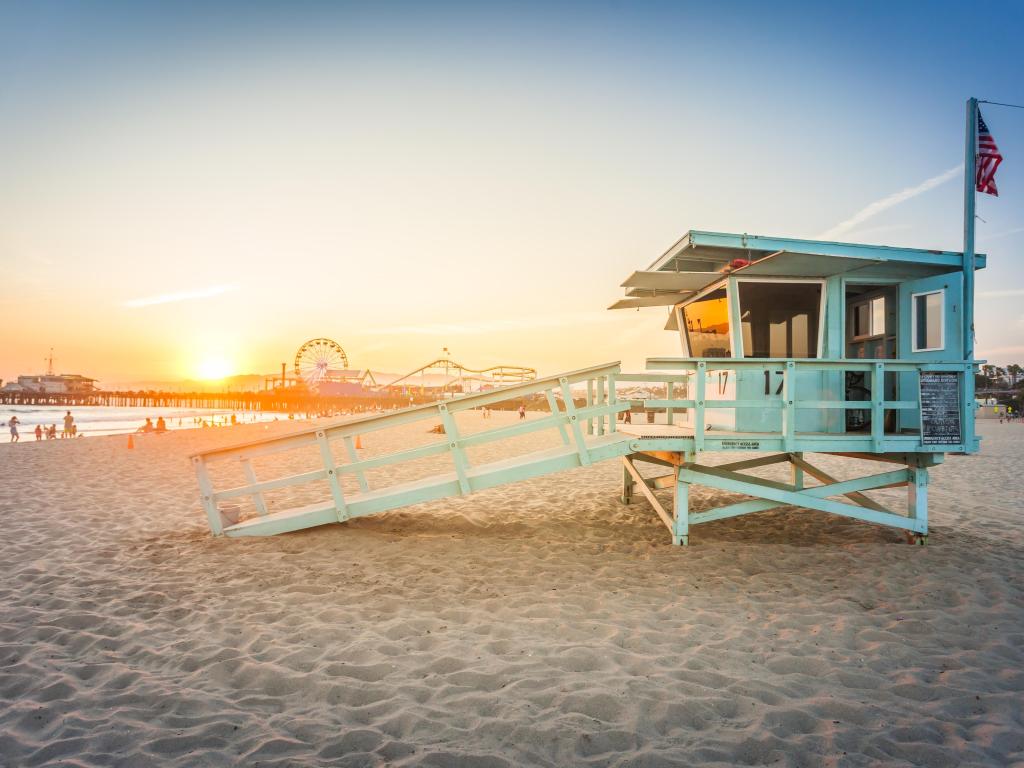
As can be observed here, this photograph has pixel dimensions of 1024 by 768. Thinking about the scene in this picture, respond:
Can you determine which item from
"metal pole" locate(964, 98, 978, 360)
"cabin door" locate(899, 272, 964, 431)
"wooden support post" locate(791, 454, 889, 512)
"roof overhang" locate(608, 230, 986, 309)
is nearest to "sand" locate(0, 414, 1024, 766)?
"wooden support post" locate(791, 454, 889, 512)

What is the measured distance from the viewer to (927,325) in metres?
7.09

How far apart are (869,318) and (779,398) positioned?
261cm

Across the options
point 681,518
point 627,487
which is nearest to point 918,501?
point 681,518

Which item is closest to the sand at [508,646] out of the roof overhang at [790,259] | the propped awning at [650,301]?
the roof overhang at [790,259]

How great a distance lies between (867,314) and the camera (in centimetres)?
780

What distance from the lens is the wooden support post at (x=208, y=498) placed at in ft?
22.3

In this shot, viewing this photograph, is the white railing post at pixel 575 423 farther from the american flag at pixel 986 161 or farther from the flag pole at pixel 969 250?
the american flag at pixel 986 161

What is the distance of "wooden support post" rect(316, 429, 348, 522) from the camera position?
6594 mm

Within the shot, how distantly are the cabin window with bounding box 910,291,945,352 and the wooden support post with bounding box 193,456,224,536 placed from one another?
30.4 feet

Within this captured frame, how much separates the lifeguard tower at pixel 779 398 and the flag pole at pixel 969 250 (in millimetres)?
26

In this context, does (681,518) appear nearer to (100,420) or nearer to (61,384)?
(100,420)

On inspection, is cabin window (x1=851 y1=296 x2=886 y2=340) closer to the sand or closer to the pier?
the sand

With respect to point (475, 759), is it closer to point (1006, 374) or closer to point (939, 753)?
point (939, 753)

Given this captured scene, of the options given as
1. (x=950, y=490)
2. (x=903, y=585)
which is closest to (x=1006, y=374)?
(x=950, y=490)
